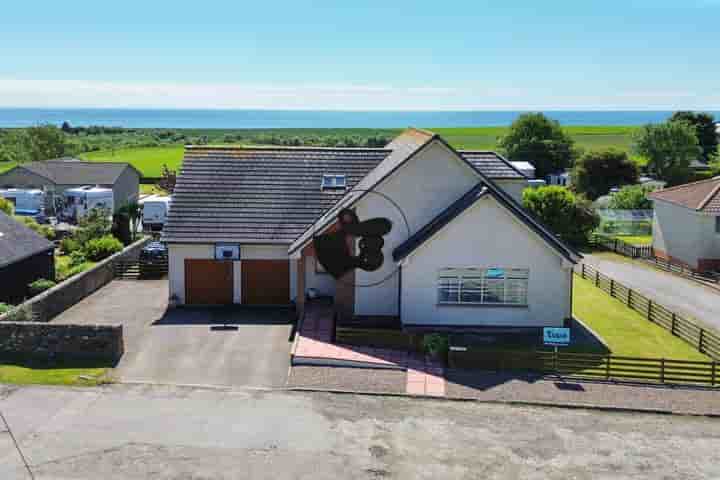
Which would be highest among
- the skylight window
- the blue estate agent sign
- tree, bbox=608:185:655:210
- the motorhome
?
the skylight window

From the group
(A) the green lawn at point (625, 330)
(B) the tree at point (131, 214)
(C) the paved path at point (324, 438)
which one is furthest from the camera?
(B) the tree at point (131, 214)

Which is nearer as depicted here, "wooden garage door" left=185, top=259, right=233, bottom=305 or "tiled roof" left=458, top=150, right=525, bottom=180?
"wooden garage door" left=185, top=259, right=233, bottom=305

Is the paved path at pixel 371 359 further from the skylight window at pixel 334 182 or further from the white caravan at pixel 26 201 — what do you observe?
the white caravan at pixel 26 201

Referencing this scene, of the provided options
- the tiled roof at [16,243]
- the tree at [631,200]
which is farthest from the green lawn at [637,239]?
the tiled roof at [16,243]

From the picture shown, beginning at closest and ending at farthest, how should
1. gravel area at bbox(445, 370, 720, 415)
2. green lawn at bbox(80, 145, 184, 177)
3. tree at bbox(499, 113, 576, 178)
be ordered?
1. gravel area at bbox(445, 370, 720, 415)
2. tree at bbox(499, 113, 576, 178)
3. green lawn at bbox(80, 145, 184, 177)

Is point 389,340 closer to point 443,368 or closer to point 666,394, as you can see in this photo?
point 443,368

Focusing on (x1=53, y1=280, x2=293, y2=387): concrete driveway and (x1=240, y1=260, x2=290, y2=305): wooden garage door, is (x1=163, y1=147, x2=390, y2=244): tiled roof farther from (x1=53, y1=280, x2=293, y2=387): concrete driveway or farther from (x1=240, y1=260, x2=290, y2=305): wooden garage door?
(x1=53, y1=280, x2=293, y2=387): concrete driveway

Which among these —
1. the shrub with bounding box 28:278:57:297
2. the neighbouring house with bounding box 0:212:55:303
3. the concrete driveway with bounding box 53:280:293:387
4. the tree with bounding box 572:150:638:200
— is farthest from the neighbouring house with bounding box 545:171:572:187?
the shrub with bounding box 28:278:57:297
